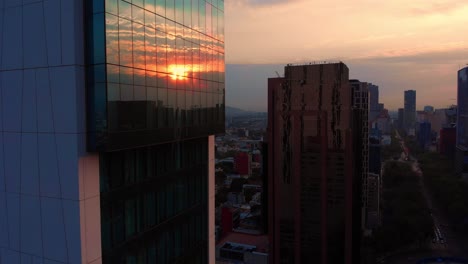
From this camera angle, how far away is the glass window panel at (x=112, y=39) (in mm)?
11750

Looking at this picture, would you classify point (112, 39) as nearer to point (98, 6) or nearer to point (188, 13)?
point (98, 6)

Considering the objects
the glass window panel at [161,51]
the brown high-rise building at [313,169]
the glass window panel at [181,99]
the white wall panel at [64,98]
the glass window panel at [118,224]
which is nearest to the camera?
the white wall panel at [64,98]

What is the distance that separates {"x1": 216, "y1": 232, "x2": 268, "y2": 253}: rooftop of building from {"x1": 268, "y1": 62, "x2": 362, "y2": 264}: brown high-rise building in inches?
507

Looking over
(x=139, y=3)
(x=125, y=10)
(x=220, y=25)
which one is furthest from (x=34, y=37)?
(x=220, y=25)

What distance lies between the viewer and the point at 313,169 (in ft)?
139

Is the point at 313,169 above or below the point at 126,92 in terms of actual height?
below

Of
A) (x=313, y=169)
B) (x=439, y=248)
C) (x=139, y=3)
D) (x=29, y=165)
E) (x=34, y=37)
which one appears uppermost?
(x=139, y=3)

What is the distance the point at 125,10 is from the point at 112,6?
59 cm

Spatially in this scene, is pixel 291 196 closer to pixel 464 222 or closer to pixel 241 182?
pixel 464 222

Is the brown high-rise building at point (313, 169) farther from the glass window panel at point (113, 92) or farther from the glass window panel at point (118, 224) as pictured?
the glass window panel at point (113, 92)

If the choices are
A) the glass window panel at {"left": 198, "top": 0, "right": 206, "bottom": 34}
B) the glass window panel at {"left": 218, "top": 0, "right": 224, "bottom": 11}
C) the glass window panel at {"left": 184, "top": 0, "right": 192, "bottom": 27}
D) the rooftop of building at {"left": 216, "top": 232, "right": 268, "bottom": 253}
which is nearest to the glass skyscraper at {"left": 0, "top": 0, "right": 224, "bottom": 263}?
the glass window panel at {"left": 184, "top": 0, "right": 192, "bottom": 27}

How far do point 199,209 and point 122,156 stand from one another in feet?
22.7

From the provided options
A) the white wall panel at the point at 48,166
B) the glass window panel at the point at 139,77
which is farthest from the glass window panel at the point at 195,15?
the white wall panel at the point at 48,166

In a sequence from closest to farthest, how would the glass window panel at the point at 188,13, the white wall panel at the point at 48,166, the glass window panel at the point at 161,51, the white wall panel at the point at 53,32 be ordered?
1. the white wall panel at the point at 53,32
2. the white wall panel at the point at 48,166
3. the glass window panel at the point at 161,51
4. the glass window panel at the point at 188,13
